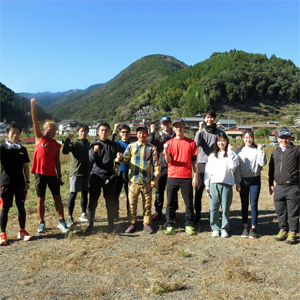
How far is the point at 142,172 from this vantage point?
4.55 m

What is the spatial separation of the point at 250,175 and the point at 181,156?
130 cm

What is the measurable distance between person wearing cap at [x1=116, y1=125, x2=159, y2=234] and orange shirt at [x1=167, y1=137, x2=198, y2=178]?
0.33m

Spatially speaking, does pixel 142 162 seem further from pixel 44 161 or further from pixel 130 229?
pixel 44 161

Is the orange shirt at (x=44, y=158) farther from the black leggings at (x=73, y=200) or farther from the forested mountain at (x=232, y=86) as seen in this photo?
the forested mountain at (x=232, y=86)

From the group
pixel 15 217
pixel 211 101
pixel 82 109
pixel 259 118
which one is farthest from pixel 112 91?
pixel 15 217

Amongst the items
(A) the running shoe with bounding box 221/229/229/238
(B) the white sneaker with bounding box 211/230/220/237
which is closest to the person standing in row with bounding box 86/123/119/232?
(B) the white sneaker with bounding box 211/230/220/237

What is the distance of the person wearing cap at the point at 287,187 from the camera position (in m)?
4.16

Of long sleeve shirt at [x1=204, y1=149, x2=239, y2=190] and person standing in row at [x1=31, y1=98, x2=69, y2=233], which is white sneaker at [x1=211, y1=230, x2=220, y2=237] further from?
person standing in row at [x1=31, y1=98, x2=69, y2=233]

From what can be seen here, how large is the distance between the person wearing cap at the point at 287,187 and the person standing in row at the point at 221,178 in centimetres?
79

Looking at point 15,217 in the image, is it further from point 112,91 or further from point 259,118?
point 112,91

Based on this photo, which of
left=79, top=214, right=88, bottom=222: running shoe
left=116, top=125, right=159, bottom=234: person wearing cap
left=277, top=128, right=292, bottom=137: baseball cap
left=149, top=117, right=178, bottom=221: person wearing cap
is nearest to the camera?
left=277, top=128, right=292, bottom=137: baseball cap

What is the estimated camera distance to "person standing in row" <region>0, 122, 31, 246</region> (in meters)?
4.10

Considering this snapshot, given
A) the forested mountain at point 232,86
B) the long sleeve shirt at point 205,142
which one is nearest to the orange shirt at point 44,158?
the long sleeve shirt at point 205,142

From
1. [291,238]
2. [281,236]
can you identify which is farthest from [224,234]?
[291,238]
